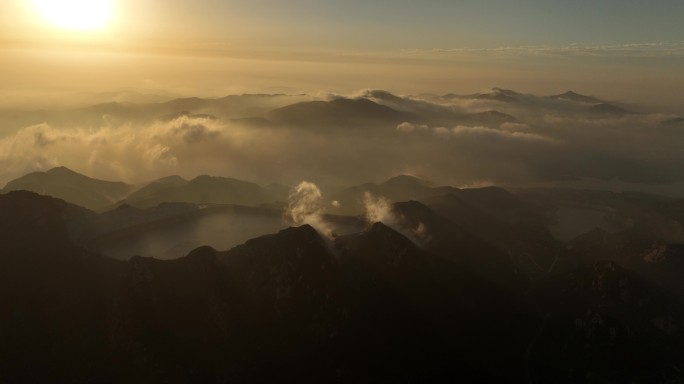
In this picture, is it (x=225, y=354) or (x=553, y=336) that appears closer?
(x=225, y=354)

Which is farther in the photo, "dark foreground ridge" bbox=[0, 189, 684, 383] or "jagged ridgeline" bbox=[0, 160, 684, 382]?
"jagged ridgeline" bbox=[0, 160, 684, 382]

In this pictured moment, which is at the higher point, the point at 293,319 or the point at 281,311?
the point at 281,311

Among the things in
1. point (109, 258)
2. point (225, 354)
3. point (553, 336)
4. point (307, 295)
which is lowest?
point (553, 336)

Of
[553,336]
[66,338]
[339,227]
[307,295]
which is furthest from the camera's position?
[339,227]

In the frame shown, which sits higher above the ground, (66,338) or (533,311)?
(66,338)

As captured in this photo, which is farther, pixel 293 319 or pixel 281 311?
pixel 281 311

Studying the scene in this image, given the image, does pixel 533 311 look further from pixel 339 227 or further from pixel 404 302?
pixel 339 227

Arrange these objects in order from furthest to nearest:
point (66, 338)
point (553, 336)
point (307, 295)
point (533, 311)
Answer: point (533, 311)
point (553, 336)
point (307, 295)
point (66, 338)

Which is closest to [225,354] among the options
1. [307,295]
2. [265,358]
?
[265,358]
